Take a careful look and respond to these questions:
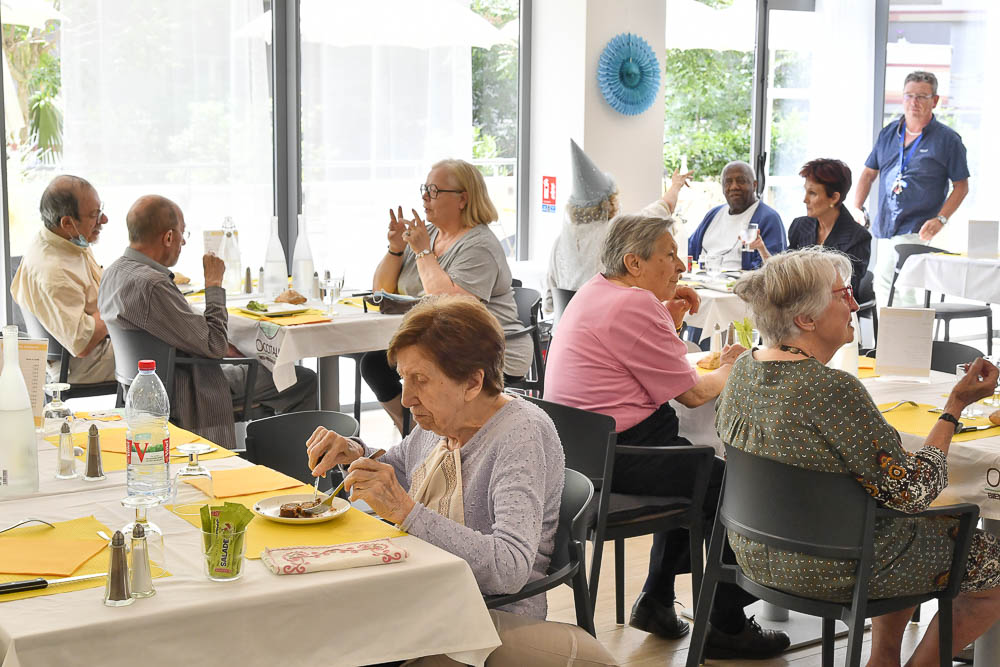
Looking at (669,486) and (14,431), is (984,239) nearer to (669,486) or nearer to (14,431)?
(669,486)

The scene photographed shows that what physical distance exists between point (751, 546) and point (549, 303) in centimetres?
350

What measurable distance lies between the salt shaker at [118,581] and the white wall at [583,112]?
572 centimetres

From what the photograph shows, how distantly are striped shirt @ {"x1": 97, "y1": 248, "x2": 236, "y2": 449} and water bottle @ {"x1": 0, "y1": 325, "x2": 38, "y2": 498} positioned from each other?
6.00 ft

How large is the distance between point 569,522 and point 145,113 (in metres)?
4.61

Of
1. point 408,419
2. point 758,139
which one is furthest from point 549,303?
point 758,139

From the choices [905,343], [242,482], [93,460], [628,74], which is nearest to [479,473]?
[242,482]

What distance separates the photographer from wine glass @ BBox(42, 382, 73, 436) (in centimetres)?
282

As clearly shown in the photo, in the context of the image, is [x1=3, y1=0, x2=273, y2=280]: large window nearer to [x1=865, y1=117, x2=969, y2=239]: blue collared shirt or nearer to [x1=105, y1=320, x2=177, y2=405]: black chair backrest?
[x1=105, y1=320, x2=177, y2=405]: black chair backrest

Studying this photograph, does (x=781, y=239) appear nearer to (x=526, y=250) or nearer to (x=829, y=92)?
(x=526, y=250)

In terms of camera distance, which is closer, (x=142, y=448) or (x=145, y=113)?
(x=142, y=448)

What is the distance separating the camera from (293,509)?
2.23m

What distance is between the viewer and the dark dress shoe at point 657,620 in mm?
3553

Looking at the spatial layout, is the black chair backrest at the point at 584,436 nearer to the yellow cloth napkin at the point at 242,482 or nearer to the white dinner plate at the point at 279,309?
the yellow cloth napkin at the point at 242,482

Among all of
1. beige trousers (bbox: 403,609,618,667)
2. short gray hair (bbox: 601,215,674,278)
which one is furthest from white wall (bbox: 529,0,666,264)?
beige trousers (bbox: 403,609,618,667)
